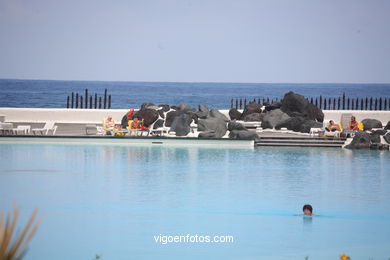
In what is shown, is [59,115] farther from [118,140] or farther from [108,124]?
[118,140]

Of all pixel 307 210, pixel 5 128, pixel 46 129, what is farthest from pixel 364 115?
pixel 307 210

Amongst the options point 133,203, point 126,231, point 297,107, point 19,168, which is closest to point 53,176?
point 19,168

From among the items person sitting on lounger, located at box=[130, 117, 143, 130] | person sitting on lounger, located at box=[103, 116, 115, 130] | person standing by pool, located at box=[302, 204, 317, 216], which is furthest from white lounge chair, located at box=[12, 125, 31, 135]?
person standing by pool, located at box=[302, 204, 317, 216]

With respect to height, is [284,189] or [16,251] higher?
[16,251]

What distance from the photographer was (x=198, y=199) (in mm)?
12930

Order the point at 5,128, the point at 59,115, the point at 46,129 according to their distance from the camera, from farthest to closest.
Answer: the point at 59,115 < the point at 46,129 < the point at 5,128

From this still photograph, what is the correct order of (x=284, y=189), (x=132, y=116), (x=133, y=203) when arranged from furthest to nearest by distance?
1. (x=132, y=116)
2. (x=284, y=189)
3. (x=133, y=203)

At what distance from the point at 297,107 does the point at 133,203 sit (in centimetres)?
1433

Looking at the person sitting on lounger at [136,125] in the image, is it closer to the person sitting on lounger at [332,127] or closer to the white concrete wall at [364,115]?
the person sitting on lounger at [332,127]

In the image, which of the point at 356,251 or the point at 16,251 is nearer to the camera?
the point at 16,251

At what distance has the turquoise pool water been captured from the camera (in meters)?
9.91

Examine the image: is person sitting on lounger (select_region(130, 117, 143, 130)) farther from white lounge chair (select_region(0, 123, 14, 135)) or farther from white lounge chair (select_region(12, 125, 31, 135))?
white lounge chair (select_region(0, 123, 14, 135))

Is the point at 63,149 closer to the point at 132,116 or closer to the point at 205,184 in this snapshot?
the point at 132,116

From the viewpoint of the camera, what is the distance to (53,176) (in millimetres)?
15375
